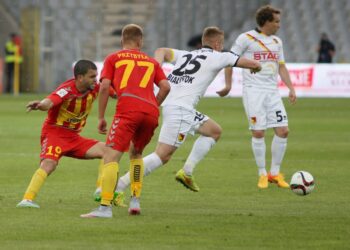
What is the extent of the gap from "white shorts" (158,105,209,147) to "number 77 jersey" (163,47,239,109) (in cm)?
8

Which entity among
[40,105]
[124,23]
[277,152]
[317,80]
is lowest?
[317,80]

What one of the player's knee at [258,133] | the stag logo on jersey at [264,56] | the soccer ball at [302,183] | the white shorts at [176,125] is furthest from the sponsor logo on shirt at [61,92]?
the player's knee at [258,133]

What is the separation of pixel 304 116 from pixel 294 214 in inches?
714

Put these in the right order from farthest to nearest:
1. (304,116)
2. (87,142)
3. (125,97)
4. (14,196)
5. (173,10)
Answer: (173,10) → (304,116) → (14,196) → (87,142) → (125,97)

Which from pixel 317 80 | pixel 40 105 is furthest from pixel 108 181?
pixel 317 80

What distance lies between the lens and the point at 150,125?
10.3 meters

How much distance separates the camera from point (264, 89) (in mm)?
14008

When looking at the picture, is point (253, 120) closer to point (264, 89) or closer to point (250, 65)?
point (264, 89)

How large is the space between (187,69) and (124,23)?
1369 inches

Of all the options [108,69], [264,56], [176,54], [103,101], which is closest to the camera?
[103,101]

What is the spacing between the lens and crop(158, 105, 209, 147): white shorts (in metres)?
11.6

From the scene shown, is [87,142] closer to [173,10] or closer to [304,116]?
[304,116]

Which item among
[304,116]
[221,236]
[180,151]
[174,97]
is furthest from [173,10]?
[221,236]

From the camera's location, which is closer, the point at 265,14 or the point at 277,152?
the point at 265,14
